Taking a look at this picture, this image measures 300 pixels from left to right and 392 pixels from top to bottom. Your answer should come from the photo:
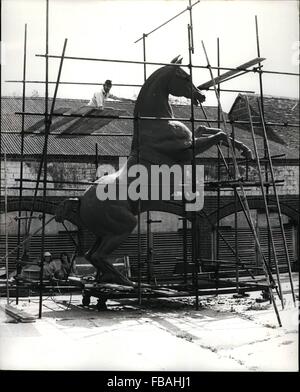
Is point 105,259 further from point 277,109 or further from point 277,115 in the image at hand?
point 277,109

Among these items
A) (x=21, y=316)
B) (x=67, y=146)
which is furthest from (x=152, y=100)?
(x=67, y=146)

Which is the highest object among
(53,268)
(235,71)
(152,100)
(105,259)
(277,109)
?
(277,109)

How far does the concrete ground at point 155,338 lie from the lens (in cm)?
584

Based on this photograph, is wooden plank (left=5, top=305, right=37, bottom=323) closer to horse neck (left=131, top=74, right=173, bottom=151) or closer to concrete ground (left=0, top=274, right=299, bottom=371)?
concrete ground (left=0, top=274, right=299, bottom=371)

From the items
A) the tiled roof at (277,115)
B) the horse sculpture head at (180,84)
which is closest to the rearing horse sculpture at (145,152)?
the horse sculpture head at (180,84)

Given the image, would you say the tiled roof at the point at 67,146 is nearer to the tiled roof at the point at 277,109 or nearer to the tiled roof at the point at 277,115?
the tiled roof at the point at 277,115

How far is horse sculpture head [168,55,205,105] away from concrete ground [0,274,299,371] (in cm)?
344

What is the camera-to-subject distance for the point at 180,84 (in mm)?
9664

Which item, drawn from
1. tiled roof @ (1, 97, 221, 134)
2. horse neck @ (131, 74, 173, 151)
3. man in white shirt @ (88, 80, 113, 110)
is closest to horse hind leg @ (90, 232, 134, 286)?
horse neck @ (131, 74, 173, 151)

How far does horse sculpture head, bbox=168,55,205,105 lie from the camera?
950 cm

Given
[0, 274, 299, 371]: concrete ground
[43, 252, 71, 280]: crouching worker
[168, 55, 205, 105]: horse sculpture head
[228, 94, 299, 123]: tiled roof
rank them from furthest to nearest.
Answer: [228, 94, 299, 123]: tiled roof, [43, 252, 71, 280]: crouching worker, [168, 55, 205, 105]: horse sculpture head, [0, 274, 299, 371]: concrete ground

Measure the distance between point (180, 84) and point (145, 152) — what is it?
4.16ft
